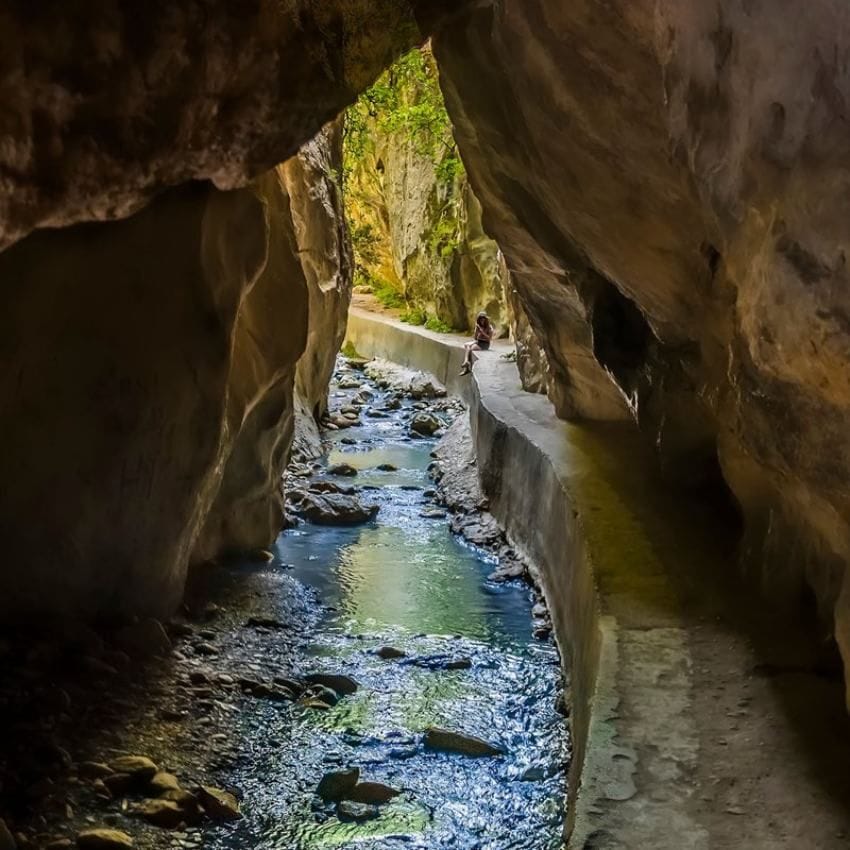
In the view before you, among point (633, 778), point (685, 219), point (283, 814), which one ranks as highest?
point (685, 219)

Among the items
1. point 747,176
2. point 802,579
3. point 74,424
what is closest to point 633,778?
point 802,579

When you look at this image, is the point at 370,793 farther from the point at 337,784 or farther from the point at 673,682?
the point at 673,682

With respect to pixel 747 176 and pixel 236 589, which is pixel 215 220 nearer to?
pixel 236 589

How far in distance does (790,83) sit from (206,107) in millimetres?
2834

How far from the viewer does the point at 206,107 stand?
4.56m

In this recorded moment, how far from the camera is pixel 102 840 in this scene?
3971mm

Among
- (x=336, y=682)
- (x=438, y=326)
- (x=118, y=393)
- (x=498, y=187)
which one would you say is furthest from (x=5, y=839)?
(x=438, y=326)

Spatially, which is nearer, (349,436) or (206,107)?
(206,107)

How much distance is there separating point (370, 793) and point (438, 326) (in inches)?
678

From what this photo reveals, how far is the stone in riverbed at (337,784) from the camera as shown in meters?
4.57

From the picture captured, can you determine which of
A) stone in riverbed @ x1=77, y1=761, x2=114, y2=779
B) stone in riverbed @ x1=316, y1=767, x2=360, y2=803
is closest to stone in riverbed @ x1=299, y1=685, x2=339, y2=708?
stone in riverbed @ x1=316, y1=767, x2=360, y2=803

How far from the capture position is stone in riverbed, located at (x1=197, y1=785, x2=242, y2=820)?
4.36m

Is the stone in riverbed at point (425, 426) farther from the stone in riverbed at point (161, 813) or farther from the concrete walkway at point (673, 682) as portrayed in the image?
the stone in riverbed at point (161, 813)

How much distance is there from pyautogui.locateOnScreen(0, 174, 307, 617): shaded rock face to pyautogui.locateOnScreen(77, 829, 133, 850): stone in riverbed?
181 cm
